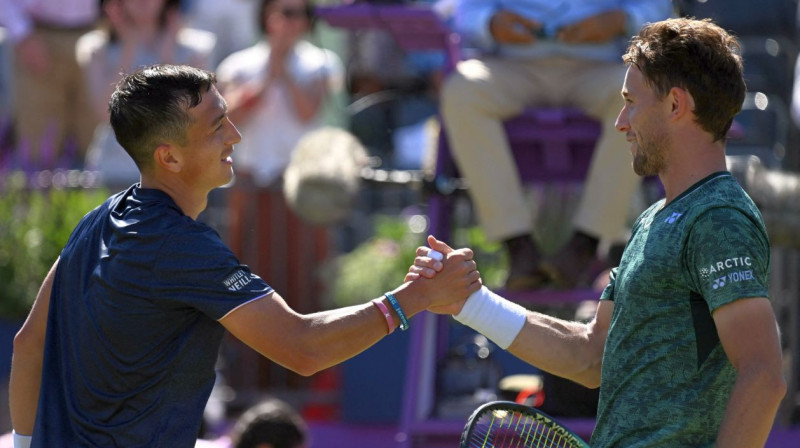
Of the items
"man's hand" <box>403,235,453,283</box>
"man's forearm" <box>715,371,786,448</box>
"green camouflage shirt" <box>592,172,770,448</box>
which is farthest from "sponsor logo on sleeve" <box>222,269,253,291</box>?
"man's forearm" <box>715,371,786,448</box>

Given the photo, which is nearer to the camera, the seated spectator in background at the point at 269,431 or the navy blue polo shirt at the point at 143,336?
the navy blue polo shirt at the point at 143,336

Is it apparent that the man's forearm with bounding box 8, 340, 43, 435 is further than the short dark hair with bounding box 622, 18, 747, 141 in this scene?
Yes

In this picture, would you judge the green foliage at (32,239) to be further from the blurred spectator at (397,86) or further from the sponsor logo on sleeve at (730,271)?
the sponsor logo on sleeve at (730,271)

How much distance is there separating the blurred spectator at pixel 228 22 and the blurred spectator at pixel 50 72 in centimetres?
99

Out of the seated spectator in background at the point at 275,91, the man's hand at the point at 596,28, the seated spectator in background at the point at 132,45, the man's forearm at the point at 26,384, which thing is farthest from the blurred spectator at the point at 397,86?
the man's forearm at the point at 26,384

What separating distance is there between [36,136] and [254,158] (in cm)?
166

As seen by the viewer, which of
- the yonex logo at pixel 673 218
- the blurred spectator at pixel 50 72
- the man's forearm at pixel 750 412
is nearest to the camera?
the man's forearm at pixel 750 412

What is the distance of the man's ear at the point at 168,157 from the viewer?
3.29 meters

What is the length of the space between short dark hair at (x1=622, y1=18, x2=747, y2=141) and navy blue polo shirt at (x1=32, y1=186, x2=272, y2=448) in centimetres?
112

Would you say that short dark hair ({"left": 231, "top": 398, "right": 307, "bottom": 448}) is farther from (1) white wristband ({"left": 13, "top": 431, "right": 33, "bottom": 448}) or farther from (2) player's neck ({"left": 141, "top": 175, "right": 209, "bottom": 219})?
(2) player's neck ({"left": 141, "top": 175, "right": 209, "bottom": 219})

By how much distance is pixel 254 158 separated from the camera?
7.62m

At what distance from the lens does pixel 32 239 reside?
23.5 feet

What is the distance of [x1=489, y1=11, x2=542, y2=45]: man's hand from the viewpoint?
593cm

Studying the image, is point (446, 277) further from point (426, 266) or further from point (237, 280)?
point (237, 280)
